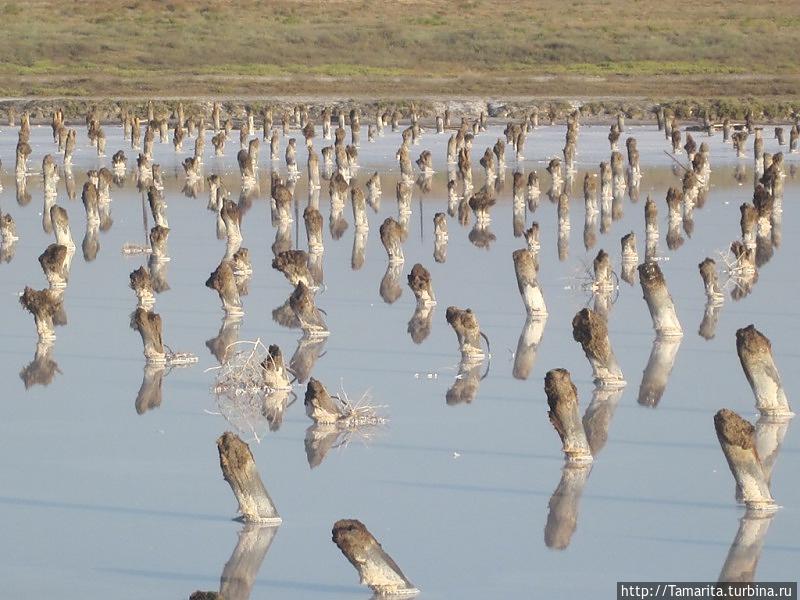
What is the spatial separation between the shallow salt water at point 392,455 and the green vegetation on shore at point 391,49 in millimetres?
44706

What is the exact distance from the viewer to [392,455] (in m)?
11.3

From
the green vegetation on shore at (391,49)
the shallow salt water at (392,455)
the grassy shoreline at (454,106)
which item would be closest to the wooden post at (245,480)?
→ the shallow salt water at (392,455)

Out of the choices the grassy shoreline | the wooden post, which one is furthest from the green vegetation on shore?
the wooden post

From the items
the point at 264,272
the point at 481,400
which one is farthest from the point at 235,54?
the point at 481,400

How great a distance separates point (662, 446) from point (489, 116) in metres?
42.4

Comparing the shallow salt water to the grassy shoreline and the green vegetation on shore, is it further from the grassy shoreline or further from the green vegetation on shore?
the green vegetation on shore

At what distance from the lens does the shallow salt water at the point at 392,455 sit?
9.03 m

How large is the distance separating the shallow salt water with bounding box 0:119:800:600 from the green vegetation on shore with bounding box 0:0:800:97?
44.7 m

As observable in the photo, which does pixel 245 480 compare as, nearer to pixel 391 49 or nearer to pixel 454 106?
pixel 454 106

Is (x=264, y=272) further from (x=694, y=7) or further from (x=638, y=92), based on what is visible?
(x=694, y=7)

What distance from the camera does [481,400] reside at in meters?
13.0

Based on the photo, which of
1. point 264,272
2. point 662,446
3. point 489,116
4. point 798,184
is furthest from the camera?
point 489,116

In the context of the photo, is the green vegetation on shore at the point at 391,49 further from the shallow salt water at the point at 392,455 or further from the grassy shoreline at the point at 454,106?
the shallow salt water at the point at 392,455

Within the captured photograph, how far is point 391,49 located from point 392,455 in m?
66.3
